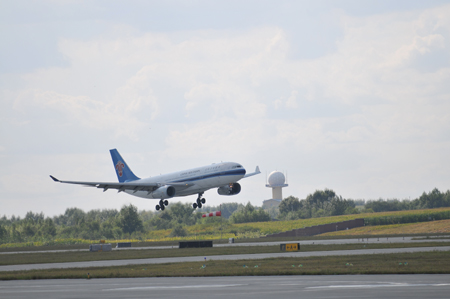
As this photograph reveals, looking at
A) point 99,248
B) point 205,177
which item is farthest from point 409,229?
point 99,248

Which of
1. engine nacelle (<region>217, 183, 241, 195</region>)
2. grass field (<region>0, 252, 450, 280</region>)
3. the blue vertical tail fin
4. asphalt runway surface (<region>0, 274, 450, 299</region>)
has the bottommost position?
asphalt runway surface (<region>0, 274, 450, 299</region>)

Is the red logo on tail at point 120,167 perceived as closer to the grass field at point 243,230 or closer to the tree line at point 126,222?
the grass field at point 243,230

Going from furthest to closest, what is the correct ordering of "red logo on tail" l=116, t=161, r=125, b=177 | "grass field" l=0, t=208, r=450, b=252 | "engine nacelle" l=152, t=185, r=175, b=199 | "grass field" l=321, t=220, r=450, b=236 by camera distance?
"grass field" l=0, t=208, r=450, b=252 < "red logo on tail" l=116, t=161, r=125, b=177 < "grass field" l=321, t=220, r=450, b=236 < "engine nacelle" l=152, t=185, r=175, b=199

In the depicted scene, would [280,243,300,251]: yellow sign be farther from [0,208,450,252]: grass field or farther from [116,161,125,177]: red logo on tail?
[0,208,450,252]: grass field

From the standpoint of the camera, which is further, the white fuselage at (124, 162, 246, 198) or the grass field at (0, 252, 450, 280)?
the white fuselage at (124, 162, 246, 198)

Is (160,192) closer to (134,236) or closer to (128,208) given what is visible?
(134,236)

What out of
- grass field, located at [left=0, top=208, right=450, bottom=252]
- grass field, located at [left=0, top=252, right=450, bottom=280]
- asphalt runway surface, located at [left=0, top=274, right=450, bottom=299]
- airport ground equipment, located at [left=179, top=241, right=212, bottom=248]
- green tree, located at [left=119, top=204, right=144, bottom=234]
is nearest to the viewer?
asphalt runway surface, located at [left=0, top=274, right=450, bottom=299]

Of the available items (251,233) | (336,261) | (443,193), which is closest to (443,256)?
(336,261)

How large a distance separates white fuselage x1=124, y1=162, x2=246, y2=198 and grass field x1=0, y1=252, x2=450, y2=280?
36.2 m

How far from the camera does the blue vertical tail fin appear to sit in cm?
10469

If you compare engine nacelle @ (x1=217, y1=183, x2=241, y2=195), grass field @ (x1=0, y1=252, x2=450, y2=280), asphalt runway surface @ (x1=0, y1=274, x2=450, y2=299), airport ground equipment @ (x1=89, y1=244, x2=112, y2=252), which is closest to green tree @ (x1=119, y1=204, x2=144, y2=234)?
engine nacelle @ (x1=217, y1=183, x2=241, y2=195)

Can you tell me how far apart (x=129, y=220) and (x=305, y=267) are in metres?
110

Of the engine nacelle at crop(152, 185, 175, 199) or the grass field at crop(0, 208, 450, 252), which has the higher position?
the engine nacelle at crop(152, 185, 175, 199)

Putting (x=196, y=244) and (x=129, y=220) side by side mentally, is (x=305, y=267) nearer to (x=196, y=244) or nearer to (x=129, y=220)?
(x=196, y=244)
